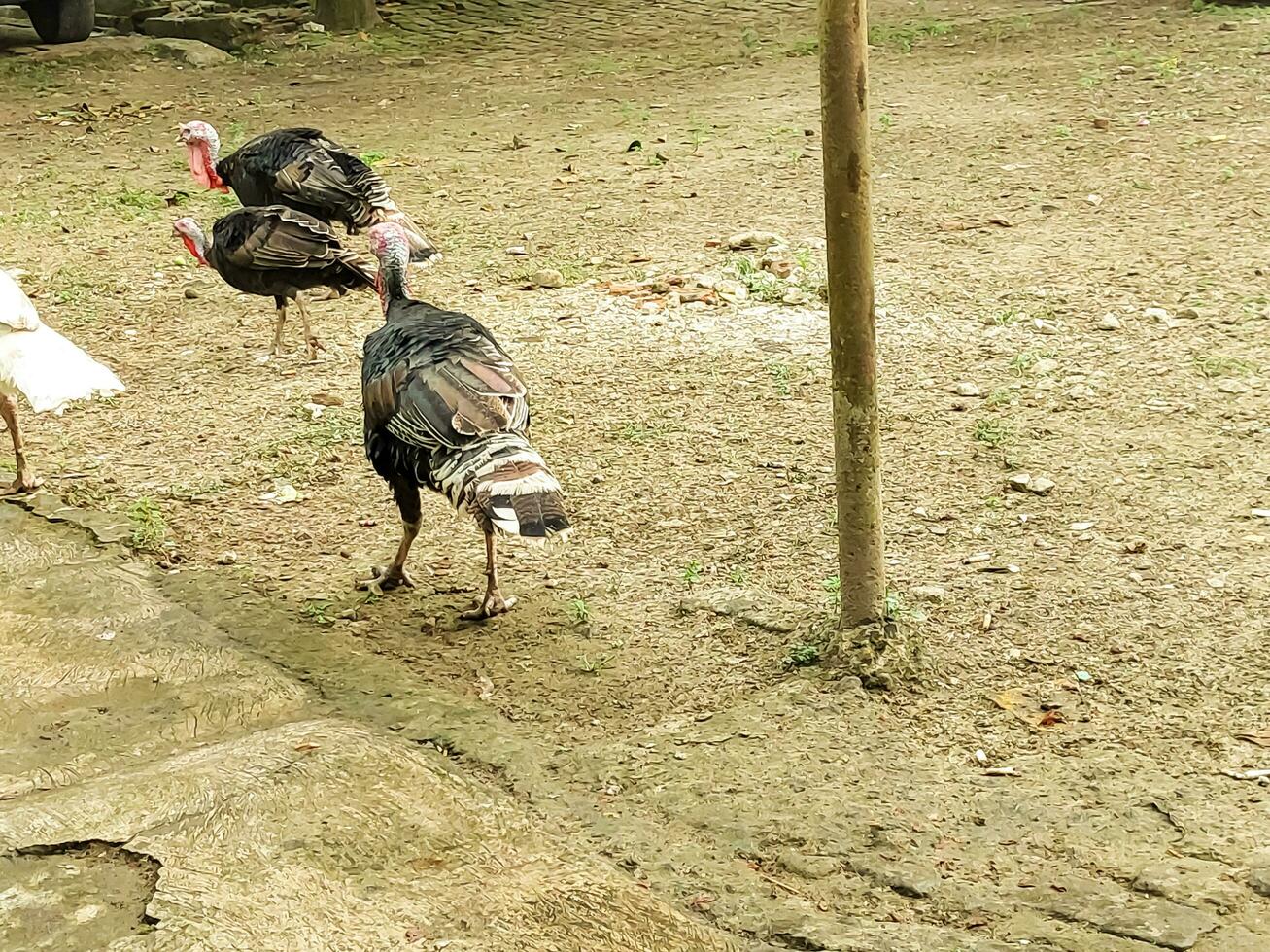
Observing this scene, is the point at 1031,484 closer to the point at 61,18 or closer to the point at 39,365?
the point at 39,365

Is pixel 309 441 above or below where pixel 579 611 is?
above

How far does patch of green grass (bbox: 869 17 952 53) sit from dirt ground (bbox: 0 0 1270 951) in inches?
47.2

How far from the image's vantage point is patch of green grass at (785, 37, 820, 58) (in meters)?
12.2

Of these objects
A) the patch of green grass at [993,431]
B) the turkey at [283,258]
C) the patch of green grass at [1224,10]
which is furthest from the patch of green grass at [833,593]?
the patch of green grass at [1224,10]

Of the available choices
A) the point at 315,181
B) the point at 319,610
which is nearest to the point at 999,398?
the point at 319,610

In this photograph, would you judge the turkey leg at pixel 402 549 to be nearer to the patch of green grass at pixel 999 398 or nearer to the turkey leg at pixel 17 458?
the turkey leg at pixel 17 458

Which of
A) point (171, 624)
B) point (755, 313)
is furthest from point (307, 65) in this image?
point (171, 624)

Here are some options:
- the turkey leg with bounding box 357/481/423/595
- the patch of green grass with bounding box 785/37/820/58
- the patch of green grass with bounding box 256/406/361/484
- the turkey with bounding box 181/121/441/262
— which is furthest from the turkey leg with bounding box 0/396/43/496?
the patch of green grass with bounding box 785/37/820/58

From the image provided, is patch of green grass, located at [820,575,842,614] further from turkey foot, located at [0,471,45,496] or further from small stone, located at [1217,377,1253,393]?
turkey foot, located at [0,471,45,496]

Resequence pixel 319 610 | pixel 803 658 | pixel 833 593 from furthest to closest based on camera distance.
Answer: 1. pixel 319 610
2. pixel 833 593
3. pixel 803 658

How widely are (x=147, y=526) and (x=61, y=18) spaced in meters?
9.63

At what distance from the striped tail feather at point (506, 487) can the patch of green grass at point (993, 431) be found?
1.95 metres

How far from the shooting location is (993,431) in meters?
5.51

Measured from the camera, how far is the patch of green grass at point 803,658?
4.11 meters
